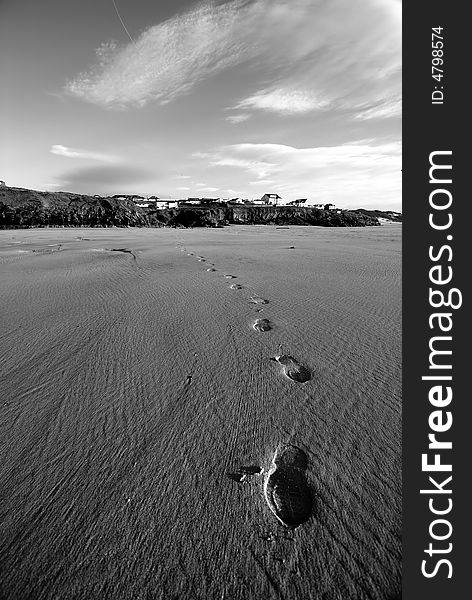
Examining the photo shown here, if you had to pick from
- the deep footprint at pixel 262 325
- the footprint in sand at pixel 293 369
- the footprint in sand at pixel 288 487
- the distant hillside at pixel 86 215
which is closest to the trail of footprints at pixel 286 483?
the footprint in sand at pixel 288 487

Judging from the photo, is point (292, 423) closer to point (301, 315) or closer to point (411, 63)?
point (301, 315)

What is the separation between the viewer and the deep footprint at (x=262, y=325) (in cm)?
287

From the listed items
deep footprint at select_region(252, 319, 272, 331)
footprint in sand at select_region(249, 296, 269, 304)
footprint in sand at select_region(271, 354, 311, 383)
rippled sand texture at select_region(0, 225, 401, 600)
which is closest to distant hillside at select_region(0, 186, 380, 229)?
footprint in sand at select_region(249, 296, 269, 304)

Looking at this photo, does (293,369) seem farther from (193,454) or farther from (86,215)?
(86,215)

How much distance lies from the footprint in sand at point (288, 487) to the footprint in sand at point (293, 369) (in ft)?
2.11

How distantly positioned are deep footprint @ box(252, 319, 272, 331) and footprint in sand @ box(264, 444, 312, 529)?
1479mm

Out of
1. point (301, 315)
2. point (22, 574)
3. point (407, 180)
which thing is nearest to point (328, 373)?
point (301, 315)

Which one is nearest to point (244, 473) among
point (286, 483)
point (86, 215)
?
point (286, 483)

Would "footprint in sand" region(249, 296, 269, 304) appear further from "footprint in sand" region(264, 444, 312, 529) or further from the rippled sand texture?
"footprint in sand" region(264, 444, 312, 529)

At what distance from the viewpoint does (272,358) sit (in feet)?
7.55

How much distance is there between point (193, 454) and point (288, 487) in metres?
0.44

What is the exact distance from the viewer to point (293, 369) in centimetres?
216

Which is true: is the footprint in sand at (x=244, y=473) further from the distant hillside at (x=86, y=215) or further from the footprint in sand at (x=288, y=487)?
the distant hillside at (x=86, y=215)

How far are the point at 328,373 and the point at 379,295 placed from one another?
2.31 meters
